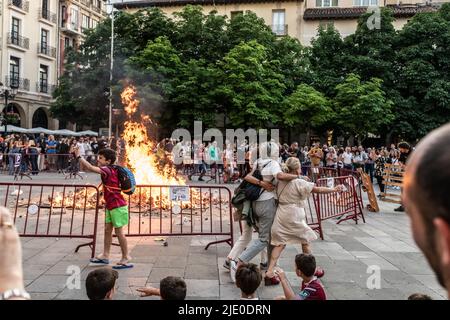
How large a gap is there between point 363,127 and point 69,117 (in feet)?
69.6

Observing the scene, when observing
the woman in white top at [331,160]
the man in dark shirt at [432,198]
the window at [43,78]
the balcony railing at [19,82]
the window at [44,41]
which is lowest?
the man in dark shirt at [432,198]

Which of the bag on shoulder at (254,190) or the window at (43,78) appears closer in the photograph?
the bag on shoulder at (254,190)

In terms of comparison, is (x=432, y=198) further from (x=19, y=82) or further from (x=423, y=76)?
(x=19, y=82)

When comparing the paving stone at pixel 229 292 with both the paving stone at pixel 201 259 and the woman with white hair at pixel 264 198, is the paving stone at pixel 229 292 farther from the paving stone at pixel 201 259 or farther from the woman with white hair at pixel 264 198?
the paving stone at pixel 201 259

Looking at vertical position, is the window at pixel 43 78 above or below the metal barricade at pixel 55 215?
above

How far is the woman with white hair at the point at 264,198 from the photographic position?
571 centimetres

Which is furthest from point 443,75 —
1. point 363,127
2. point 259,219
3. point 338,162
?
point 259,219

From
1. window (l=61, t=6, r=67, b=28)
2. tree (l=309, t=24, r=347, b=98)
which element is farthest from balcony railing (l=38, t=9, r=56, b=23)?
tree (l=309, t=24, r=347, b=98)


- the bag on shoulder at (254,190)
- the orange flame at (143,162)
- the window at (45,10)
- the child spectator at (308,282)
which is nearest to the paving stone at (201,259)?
the bag on shoulder at (254,190)

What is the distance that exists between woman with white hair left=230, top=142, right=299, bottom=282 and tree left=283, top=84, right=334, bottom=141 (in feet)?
79.3

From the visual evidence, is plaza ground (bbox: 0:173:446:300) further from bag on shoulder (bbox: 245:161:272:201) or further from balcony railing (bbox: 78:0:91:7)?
balcony railing (bbox: 78:0:91:7)

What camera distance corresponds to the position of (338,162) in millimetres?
22109

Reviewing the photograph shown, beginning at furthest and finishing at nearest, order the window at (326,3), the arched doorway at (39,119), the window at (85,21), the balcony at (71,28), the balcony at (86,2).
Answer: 1. the window at (85,21)
2. the balcony at (86,2)
3. the balcony at (71,28)
4. the arched doorway at (39,119)
5. the window at (326,3)

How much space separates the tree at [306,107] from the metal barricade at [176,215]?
17.9 m
